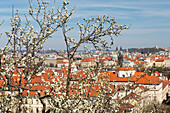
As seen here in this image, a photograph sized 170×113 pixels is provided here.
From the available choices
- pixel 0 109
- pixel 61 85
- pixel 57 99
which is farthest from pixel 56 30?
pixel 0 109

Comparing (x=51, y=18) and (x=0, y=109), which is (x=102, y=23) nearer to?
(x=51, y=18)

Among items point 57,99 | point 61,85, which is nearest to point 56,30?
point 61,85

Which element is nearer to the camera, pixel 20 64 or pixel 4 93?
pixel 4 93

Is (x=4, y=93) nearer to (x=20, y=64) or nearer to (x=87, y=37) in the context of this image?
(x=20, y=64)

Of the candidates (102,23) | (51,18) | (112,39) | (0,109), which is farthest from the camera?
(51,18)

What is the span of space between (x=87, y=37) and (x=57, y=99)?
4.25ft

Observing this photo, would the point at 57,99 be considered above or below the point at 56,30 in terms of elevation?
below

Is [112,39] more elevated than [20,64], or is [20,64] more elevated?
[112,39]

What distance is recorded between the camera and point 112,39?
5000 mm

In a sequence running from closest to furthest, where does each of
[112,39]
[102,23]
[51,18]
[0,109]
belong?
[0,109]
[112,39]
[102,23]
[51,18]

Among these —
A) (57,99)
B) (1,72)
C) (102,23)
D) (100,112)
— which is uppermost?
(102,23)

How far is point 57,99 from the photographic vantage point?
15.8ft

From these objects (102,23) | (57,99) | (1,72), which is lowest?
(57,99)

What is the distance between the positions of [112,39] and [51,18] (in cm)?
148
